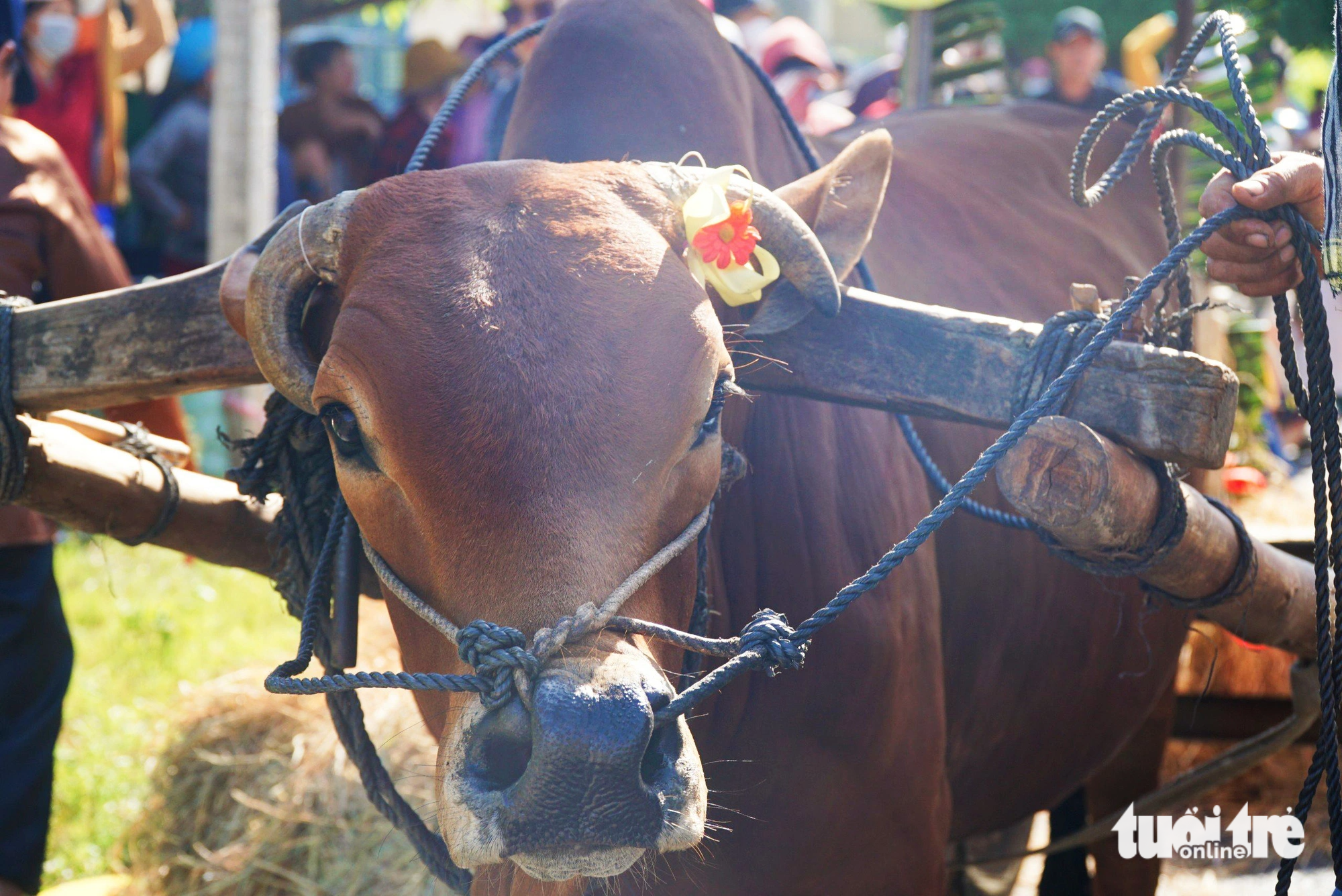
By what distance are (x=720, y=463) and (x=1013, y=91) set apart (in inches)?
250

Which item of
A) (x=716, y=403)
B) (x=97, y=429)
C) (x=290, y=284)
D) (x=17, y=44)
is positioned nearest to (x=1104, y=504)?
(x=716, y=403)

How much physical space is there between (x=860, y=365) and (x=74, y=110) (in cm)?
670

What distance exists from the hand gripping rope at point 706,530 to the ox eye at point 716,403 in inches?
5.3

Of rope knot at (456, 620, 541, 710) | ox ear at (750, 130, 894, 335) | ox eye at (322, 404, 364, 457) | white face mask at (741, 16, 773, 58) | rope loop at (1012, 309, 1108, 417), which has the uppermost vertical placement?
ox ear at (750, 130, 894, 335)

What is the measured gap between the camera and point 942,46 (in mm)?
6633

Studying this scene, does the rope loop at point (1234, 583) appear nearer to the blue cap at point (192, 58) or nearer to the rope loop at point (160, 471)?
the rope loop at point (160, 471)

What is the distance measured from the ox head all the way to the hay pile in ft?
6.56

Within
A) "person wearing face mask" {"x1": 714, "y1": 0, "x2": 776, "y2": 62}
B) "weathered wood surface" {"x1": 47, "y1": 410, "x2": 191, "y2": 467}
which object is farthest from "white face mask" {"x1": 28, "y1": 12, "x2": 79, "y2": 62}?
"weathered wood surface" {"x1": 47, "y1": 410, "x2": 191, "y2": 467}

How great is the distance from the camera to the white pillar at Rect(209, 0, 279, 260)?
759 centimetres

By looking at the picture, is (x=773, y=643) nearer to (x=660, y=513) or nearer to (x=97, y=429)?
(x=660, y=513)

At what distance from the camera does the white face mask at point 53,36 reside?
6.91m

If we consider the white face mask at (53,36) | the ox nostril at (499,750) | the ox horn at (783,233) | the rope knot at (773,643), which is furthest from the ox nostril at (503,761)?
the white face mask at (53,36)

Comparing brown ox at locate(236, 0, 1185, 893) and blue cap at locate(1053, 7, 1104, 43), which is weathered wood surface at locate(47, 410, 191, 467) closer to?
brown ox at locate(236, 0, 1185, 893)

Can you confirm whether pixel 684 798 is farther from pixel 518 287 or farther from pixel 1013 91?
pixel 1013 91
